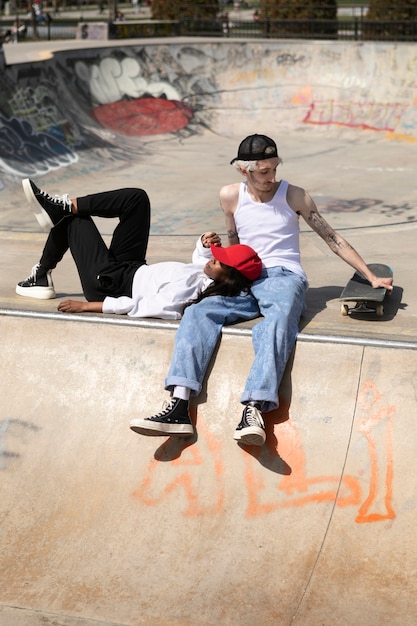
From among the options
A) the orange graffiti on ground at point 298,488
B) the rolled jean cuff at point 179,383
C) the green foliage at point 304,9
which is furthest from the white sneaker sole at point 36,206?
the green foliage at point 304,9

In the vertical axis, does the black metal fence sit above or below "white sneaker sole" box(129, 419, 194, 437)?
above

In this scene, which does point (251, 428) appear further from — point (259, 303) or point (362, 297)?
point (362, 297)

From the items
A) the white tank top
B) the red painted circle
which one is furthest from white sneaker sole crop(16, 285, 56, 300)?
the red painted circle

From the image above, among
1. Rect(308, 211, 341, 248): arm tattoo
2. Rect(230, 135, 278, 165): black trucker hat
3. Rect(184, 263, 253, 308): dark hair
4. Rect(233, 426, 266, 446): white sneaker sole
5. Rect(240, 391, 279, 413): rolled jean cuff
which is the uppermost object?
Rect(230, 135, 278, 165): black trucker hat

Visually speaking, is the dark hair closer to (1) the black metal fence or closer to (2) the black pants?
(2) the black pants

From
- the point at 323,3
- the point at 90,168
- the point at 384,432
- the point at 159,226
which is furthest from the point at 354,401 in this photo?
the point at 323,3

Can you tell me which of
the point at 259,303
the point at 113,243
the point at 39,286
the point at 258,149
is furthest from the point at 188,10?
the point at 259,303

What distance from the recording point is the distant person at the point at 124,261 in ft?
18.9

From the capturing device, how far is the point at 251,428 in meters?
4.80

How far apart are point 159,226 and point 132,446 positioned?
18.3 feet

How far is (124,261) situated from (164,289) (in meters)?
0.48

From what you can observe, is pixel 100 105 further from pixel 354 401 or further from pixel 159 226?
pixel 354 401

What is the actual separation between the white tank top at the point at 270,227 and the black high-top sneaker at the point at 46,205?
1252 mm

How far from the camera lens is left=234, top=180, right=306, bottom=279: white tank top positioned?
5941 mm
